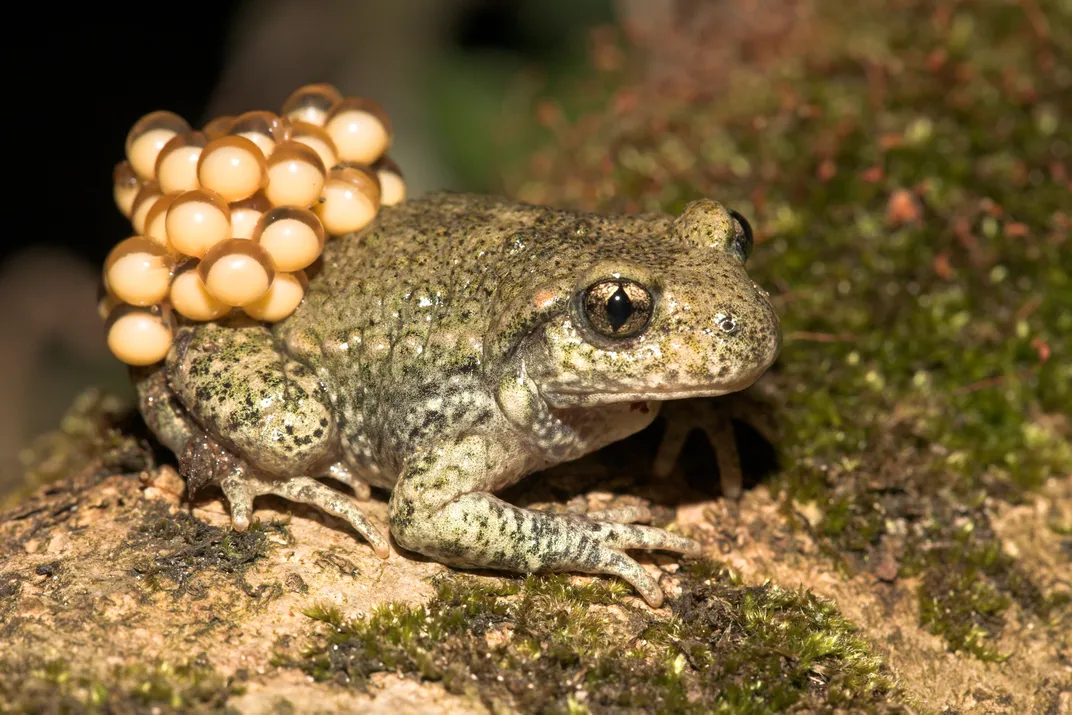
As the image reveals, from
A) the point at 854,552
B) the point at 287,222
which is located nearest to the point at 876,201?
the point at 854,552

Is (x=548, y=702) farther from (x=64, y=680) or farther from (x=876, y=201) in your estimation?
(x=876, y=201)

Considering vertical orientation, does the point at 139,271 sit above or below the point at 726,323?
below

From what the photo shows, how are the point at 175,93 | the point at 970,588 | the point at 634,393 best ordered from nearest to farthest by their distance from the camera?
the point at 634,393 → the point at 970,588 → the point at 175,93

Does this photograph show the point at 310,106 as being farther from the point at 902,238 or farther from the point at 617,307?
the point at 902,238

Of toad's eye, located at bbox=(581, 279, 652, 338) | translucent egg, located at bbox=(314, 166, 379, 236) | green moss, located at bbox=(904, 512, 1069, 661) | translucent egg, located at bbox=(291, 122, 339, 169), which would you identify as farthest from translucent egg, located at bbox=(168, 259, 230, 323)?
green moss, located at bbox=(904, 512, 1069, 661)

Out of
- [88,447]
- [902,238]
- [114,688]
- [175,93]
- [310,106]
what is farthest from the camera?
[175,93]

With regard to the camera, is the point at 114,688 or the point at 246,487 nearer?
the point at 114,688

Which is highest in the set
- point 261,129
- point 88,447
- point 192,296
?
point 261,129

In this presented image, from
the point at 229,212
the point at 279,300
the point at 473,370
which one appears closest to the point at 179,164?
the point at 229,212
